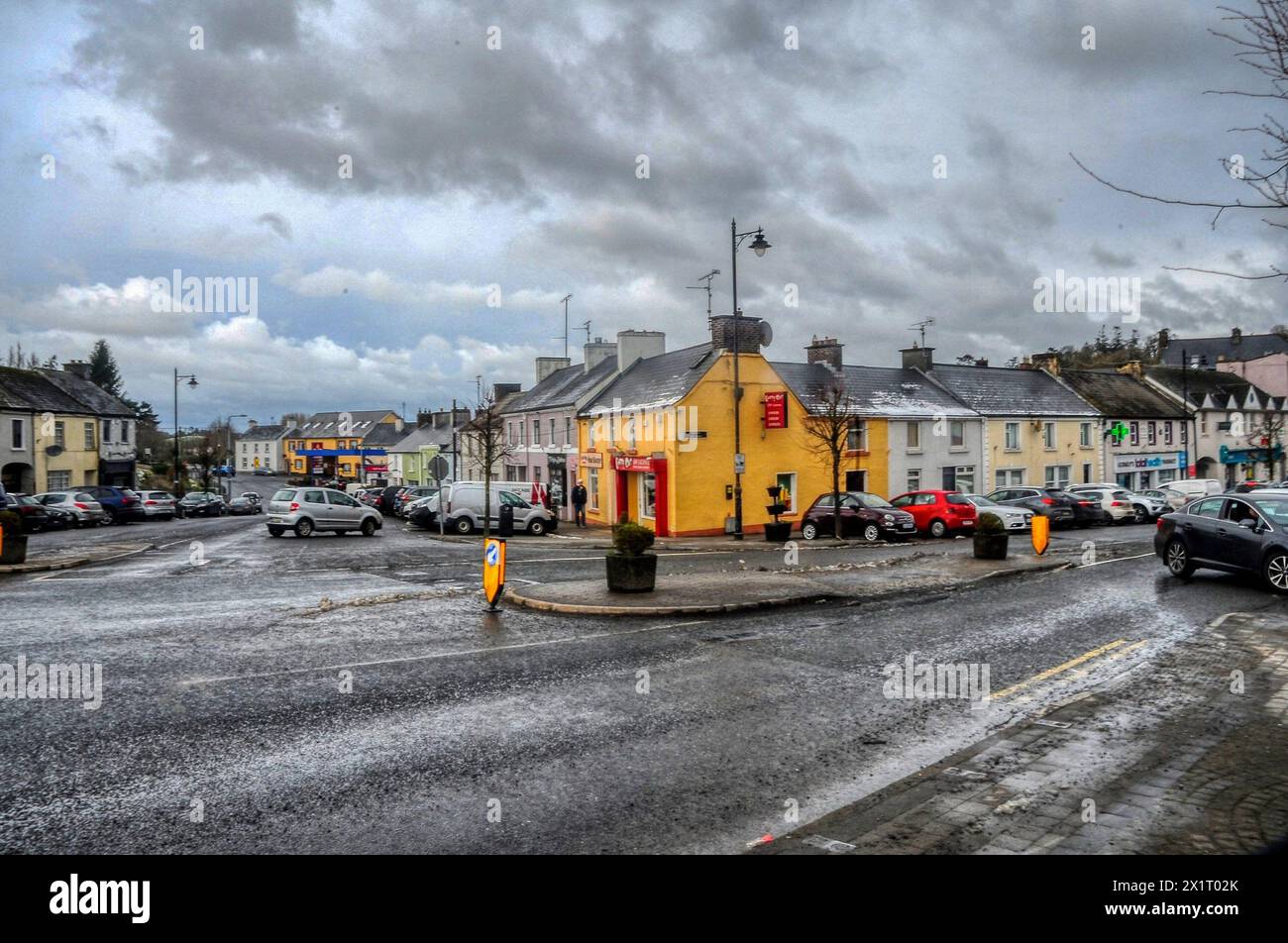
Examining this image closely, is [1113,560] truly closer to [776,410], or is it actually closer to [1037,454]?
[776,410]

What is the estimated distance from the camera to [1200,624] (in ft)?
41.2

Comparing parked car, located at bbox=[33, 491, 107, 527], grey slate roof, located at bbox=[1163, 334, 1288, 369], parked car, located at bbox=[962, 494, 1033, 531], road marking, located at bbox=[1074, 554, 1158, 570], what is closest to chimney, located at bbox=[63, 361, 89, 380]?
parked car, located at bbox=[33, 491, 107, 527]

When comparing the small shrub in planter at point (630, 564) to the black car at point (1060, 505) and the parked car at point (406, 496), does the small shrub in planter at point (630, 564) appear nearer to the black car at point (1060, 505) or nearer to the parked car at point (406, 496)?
the black car at point (1060, 505)

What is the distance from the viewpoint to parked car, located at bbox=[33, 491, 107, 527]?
3888 cm

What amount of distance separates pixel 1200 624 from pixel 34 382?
61380 millimetres

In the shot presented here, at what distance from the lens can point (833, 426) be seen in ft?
102

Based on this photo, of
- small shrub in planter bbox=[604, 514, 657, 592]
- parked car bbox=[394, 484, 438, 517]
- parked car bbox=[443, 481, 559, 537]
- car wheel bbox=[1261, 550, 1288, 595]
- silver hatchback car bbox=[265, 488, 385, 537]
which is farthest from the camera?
parked car bbox=[394, 484, 438, 517]

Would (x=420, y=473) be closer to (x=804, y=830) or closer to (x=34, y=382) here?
(x=34, y=382)

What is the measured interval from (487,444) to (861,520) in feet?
47.3

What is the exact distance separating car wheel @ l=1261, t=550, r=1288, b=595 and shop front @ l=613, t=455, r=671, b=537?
69.3 ft

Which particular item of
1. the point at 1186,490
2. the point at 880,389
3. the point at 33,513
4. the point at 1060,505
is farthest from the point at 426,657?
the point at 1186,490

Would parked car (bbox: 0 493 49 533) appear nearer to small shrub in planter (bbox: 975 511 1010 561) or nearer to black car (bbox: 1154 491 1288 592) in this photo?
small shrub in planter (bbox: 975 511 1010 561)

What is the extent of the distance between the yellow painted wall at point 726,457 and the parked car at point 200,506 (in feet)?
105
